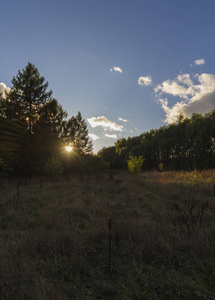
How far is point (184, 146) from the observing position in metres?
33.8

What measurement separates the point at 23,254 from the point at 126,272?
1820mm

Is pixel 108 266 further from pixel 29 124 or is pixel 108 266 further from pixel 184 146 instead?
pixel 184 146

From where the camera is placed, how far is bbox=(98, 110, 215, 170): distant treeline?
90.3ft

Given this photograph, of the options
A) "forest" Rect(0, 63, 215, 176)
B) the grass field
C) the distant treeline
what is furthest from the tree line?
the grass field

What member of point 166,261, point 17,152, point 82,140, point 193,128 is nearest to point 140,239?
point 166,261

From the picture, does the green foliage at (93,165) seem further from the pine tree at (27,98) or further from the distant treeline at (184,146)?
the pine tree at (27,98)

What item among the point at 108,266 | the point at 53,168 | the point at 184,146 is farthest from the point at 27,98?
the point at 184,146

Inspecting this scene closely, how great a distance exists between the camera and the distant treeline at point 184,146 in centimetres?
2753

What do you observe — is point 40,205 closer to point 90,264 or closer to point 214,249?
point 90,264

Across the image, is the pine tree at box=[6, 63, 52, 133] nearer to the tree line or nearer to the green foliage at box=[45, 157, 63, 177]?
the tree line

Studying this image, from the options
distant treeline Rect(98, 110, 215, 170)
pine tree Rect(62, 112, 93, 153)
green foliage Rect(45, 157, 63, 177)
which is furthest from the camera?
pine tree Rect(62, 112, 93, 153)

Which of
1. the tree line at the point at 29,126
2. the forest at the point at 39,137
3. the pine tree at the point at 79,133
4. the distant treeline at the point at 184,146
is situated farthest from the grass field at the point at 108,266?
the pine tree at the point at 79,133

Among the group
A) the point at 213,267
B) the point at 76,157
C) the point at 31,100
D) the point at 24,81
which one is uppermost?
the point at 24,81

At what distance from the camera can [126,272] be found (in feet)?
6.91
